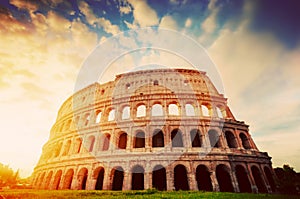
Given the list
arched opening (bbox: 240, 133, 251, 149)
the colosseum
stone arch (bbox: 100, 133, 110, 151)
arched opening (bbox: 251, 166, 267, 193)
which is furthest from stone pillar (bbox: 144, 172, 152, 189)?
arched opening (bbox: 240, 133, 251, 149)

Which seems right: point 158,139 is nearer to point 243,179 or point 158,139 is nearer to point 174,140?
point 174,140

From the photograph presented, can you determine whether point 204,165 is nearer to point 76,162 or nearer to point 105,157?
point 105,157

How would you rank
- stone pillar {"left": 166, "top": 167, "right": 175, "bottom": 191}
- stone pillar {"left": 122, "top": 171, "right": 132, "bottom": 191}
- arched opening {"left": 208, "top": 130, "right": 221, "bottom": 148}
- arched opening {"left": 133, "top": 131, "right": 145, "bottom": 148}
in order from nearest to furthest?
stone pillar {"left": 166, "top": 167, "right": 175, "bottom": 191}, stone pillar {"left": 122, "top": 171, "right": 132, "bottom": 191}, arched opening {"left": 208, "top": 130, "right": 221, "bottom": 148}, arched opening {"left": 133, "top": 131, "right": 145, "bottom": 148}

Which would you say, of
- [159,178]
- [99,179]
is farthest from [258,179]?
[99,179]

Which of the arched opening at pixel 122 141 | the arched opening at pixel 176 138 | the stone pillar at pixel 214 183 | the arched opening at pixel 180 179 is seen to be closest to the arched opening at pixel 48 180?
the arched opening at pixel 122 141

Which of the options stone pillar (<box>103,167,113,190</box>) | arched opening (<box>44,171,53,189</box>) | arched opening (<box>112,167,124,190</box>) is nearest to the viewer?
stone pillar (<box>103,167,113,190</box>)

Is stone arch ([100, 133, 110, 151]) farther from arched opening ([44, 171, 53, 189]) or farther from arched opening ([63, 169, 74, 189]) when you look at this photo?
arched opening ([44, 171, 53, 189])
